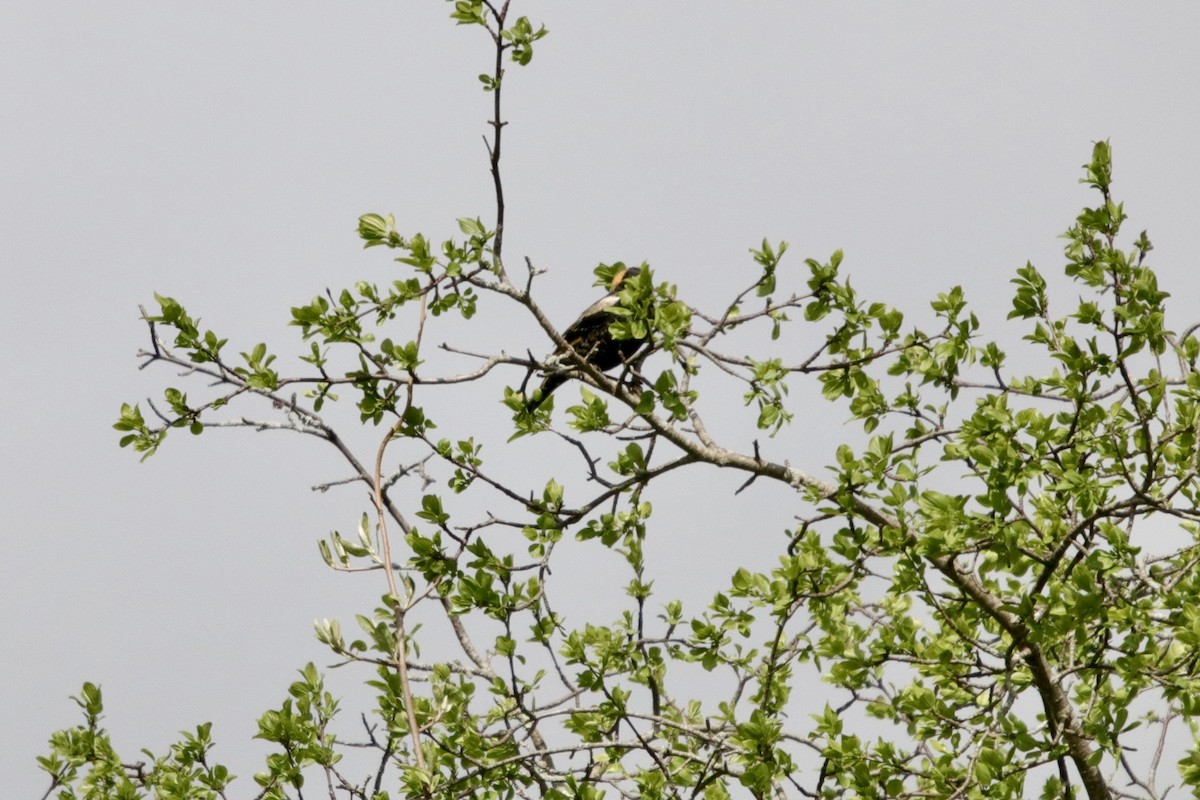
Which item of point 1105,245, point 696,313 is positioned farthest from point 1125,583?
point 696,313

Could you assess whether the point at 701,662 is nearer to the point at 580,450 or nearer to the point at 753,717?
the point at 753,717

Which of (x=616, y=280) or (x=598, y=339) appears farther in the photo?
(x=598, y=339)

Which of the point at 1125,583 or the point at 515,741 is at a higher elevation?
the point at 1125,583

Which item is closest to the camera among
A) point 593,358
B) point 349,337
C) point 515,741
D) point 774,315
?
point 349,337

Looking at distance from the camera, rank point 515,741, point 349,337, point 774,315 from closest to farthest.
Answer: point 349,337 < point 774,315 < point 515,741

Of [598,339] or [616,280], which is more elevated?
[598,339]

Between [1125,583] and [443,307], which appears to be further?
[1125,583]

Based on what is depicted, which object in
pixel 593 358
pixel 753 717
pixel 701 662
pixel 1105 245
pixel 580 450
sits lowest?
pixel 753 717

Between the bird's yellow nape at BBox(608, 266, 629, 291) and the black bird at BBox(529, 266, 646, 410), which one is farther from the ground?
the black bird at BBox(529, 266, 646, 410)

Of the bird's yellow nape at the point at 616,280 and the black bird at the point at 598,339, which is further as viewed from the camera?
the black bird at the point at 598,339

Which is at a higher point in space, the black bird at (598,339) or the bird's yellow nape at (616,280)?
the black bird at (598,339)

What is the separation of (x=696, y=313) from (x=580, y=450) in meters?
0.80

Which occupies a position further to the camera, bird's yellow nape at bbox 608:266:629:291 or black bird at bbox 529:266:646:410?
black bird at bbox 529:266:646:410

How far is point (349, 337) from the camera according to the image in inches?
203
